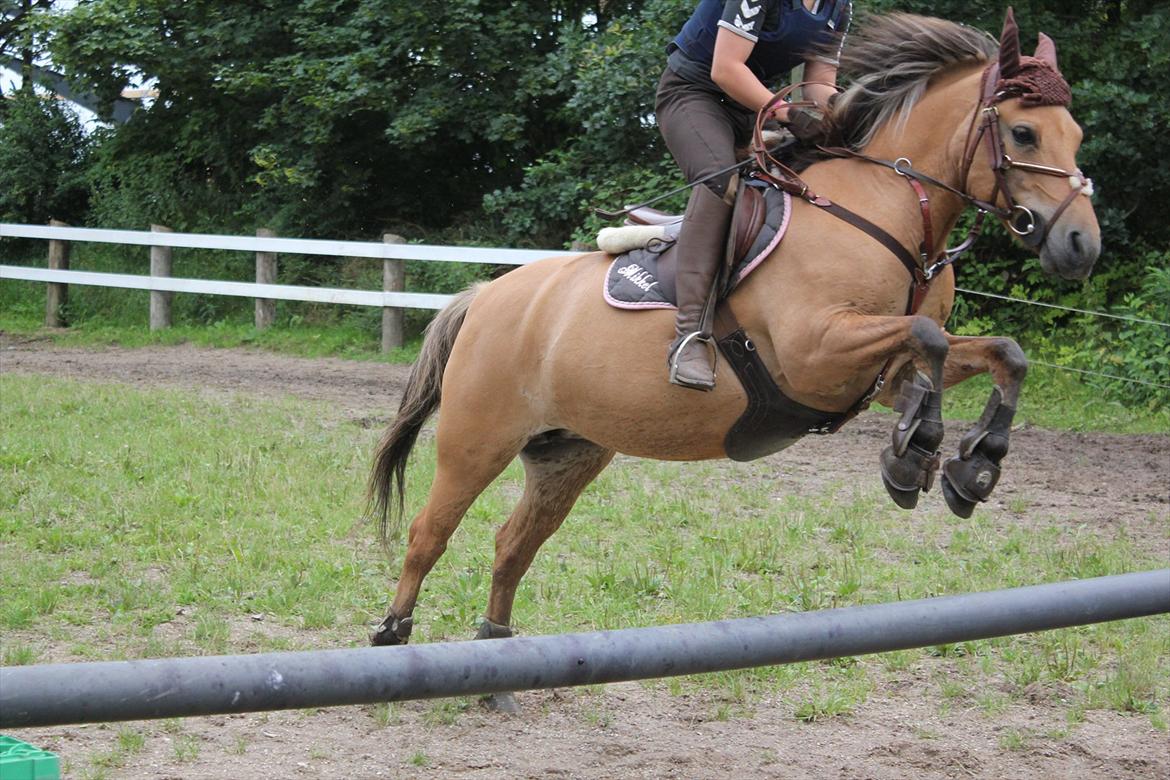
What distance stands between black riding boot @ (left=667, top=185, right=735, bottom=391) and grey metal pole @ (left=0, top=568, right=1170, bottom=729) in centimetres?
243

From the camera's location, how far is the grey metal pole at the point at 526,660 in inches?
62.8

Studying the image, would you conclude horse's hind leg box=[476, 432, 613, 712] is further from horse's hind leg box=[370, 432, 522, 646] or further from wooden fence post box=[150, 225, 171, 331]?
wooden fence post box=[150, 225, 171, 331]

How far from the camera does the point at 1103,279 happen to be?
43.1 ft

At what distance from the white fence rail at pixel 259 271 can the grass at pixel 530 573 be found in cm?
Result: 575

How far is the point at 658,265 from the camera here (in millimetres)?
4938

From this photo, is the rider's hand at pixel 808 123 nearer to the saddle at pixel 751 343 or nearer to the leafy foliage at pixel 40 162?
the saddle at pixel 751 343

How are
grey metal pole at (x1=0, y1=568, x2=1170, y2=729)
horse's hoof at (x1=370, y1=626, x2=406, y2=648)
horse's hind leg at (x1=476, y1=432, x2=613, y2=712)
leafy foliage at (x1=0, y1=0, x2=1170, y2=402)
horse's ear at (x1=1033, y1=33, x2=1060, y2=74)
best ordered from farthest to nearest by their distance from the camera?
1. leafy foliage at (x1=0, y1=0, x2=1170, y2=402)
2. horse's hind leg at (x1=476, y1=432, x2=613, y2=712)
3. horse's hoof at (x1=370, y1=626, x2=406, y2=648)
4. horse's ear at (x1=1033, y1=33, x2=1060, y2=74)
5. grey metal pole at (x1=0, y1=568, x2=1170, y2=729)

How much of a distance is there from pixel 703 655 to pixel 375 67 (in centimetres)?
1588

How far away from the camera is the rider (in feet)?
15.1

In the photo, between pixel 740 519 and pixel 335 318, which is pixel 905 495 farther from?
pixel 335 318

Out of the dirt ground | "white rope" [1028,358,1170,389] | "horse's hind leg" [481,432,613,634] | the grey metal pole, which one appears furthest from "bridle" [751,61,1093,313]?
"white rope" [1028,358,1170,389]

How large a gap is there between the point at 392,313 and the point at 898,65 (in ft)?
36.9

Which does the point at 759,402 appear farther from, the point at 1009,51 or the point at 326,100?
the point at 326,100

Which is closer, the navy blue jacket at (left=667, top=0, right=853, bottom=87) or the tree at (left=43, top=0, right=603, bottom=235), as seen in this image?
the navy blue jacket at (left=667, top=0, right=853, bottom=87)
